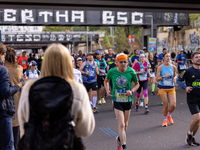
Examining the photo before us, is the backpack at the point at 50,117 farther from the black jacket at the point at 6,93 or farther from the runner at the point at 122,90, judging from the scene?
the runner at the point at 122,90

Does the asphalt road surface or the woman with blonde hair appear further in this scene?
the asphalt road surface

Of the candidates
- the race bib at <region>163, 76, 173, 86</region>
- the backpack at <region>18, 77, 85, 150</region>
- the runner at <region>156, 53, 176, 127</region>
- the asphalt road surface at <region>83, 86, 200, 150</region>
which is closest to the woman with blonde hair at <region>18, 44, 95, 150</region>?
the backpack at <region>18, 77, 85, 150</region>

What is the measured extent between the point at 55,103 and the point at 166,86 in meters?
5.79

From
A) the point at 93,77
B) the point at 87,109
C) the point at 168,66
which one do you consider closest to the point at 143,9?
the point at 93,77

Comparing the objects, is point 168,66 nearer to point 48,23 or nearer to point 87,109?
point 87,109

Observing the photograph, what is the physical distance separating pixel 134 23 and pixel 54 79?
29.2 meters

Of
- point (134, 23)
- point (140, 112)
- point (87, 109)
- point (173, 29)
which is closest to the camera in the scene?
point (87, 109)

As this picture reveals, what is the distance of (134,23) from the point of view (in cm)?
3067

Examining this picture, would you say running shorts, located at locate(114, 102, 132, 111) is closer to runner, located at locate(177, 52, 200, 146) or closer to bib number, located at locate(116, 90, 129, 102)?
bib number, located at locate(116, 90, 129, 102)

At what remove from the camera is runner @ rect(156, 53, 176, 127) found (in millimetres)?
7492

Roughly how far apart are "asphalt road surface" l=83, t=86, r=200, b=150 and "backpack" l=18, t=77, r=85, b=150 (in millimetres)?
3565

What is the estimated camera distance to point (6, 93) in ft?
13.0

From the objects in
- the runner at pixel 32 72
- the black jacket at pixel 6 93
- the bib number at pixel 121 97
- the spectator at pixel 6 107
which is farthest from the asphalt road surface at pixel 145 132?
the runner at pixel 32 72

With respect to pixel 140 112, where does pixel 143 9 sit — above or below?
above
